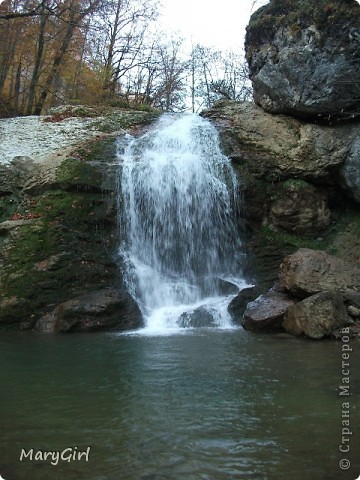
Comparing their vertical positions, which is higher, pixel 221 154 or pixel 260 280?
pixel 221 154

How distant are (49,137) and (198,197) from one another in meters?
5.03

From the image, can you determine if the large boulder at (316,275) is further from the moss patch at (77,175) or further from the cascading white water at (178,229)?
the moss patch at (77,175)

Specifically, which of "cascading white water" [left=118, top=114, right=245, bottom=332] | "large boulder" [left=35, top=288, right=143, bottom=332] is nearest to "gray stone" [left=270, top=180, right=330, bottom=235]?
"cascading white water" [left=118, top=114, right=245, bottom=332]

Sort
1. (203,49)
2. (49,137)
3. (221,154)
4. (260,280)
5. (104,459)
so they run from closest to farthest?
(104,459)
(260,280)
(221,154)
(49,137)
(203,49)

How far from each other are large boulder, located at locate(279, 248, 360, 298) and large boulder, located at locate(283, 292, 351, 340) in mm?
766

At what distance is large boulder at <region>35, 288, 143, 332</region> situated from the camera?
8.30 meters

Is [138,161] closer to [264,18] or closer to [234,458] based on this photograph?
[264,18]

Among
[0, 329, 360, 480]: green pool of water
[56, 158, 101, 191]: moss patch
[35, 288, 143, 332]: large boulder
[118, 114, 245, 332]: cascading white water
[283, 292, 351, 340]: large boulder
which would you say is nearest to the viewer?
[0, 329, 360, 480]: green pool of water

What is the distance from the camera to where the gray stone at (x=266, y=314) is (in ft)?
25.7

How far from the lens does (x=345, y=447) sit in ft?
9.63

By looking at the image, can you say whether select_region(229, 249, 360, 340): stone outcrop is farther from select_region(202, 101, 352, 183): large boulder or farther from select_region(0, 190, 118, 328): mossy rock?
select_region(202, 101, 352, 183): large boulder

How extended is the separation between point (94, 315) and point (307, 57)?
8711 mm

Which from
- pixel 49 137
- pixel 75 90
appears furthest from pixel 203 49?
pixel 49 137

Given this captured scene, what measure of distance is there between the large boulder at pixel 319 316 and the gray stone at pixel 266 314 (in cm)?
31
